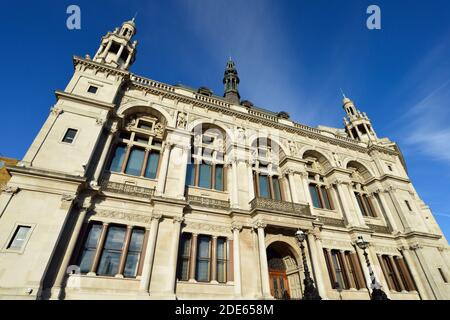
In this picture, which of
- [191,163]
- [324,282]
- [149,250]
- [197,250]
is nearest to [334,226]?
[324,282]

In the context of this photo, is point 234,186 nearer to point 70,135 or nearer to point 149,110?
point 149,110

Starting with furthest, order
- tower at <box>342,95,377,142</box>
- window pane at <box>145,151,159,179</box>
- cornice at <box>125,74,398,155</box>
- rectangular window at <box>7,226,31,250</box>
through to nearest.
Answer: tower at <box>342,95,377,142</box>
cornice at <box>125,74,398,155</box>
window pane at <box>145,151,159,179</box>
rectangular window at <box>7,226,31,250</box>

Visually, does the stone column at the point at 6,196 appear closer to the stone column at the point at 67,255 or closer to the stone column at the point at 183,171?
the stone column at the point at 67,255

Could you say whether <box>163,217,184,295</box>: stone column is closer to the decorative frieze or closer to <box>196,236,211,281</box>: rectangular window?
<box>196,236,211,281</box>: rectangular window

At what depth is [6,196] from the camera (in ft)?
36.0

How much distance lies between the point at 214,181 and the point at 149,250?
289 inches

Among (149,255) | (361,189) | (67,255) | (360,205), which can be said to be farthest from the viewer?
(361,189)

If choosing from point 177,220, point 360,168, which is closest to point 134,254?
point 177,220

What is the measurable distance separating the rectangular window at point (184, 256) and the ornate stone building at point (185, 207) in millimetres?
66

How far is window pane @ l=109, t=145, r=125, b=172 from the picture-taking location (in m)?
16.2

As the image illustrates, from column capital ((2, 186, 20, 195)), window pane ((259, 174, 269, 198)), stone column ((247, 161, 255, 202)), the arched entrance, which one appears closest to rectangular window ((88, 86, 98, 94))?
column capital ((2, 186, 20, 195))

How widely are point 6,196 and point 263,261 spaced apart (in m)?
14.1

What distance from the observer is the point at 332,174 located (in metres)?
22.7

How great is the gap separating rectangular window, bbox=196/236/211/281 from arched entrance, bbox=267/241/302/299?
4808 millimetres
